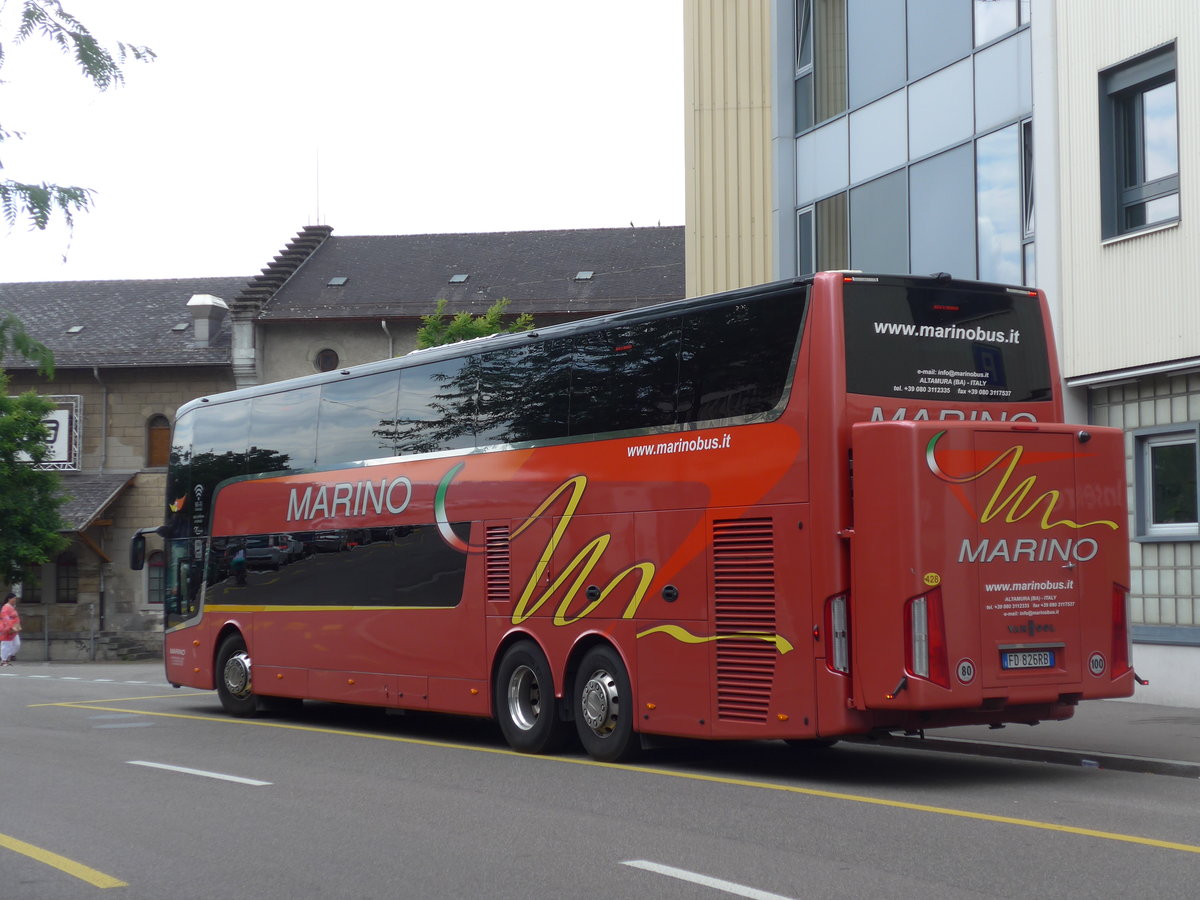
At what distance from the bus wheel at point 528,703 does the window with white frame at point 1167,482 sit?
7765mm

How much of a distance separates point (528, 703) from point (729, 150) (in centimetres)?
1379

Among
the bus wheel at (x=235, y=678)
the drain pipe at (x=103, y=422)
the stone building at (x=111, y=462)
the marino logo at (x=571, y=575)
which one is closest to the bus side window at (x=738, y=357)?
the marino logo at (x=571, y=575)

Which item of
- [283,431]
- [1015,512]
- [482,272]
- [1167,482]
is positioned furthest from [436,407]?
[482,272]

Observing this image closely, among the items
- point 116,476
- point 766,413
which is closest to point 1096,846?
point 766,413

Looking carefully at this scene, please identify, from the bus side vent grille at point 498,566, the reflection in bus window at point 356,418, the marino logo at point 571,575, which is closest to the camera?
the marino logo at point 571,575

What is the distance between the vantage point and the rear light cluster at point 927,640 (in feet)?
35.8

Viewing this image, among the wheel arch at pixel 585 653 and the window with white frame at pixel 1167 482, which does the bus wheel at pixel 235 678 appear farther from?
the window with white frame at pixel 1167 482

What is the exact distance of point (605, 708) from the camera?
13.4 m

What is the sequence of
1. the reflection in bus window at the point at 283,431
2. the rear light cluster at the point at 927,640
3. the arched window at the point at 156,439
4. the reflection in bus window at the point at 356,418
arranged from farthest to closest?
1. the arched window at the point at 156,439
2. the reflection in bus window at the point at 283,431
3. the reflection in bus window at the point at 356,418
4. the rear light cluster at the point at 927,640

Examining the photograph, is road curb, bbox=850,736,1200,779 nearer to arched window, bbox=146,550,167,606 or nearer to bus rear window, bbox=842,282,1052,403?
bus rear window, bbox=842,282,1052,403

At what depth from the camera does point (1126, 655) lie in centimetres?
1191

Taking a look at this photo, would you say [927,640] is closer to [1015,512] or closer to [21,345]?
[1015,512]

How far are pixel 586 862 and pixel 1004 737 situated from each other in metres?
7.14

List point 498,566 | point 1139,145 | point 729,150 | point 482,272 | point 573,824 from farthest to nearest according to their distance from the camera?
point 482,272 < point 729,150 < point 1139,145 < point 498,566 < point 573,824
